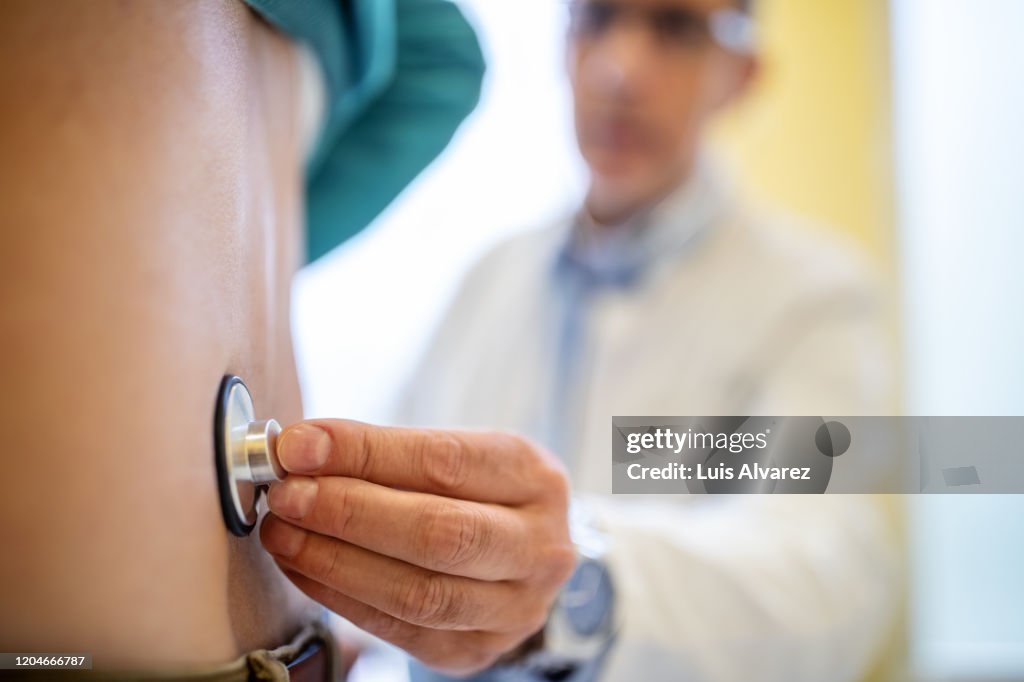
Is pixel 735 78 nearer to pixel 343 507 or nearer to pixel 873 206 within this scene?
pixel 873 206

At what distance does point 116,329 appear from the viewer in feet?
0.66

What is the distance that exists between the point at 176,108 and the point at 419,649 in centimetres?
21

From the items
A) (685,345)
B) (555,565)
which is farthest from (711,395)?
(555,565)

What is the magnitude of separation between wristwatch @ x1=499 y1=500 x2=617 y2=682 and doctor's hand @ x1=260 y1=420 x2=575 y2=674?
10 cm

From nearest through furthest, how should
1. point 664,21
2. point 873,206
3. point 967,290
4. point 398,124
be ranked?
1. point 398,124
2. point 967,290
3. point 664,21
4. point 873,206

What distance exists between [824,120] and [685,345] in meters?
0.76

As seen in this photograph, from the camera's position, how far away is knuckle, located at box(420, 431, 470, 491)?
28 centimetres

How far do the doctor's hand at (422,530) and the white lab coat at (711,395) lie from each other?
0.22m

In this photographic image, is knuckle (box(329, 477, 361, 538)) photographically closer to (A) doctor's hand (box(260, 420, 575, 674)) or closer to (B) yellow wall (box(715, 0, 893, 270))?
(A) doctor's hand (box(260, 420, 575, 674))

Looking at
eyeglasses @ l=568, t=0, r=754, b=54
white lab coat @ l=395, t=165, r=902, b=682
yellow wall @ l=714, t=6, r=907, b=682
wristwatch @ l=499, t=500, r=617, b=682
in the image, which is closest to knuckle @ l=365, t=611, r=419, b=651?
wristwatch @ l=499, t=500, r=617, b=682

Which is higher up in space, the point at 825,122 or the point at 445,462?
the point at 825,122

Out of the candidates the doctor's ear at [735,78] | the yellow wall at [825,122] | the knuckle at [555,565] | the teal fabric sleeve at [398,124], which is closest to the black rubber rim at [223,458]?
the knuckle at [555,565]

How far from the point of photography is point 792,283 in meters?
0.92

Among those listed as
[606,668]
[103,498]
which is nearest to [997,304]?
[606,668]
